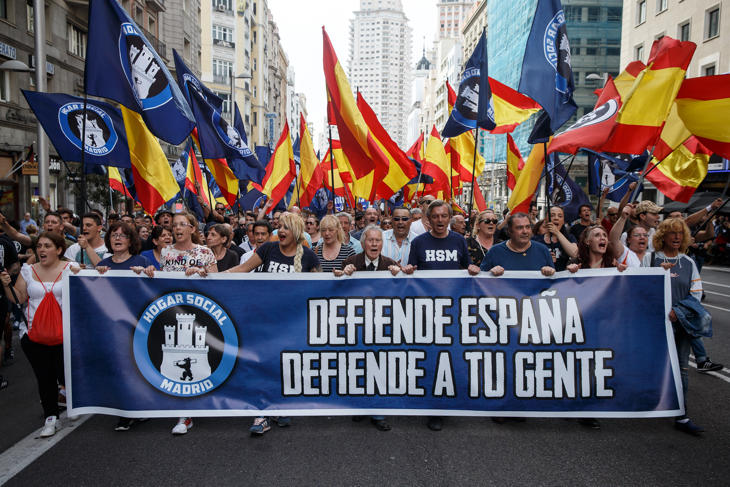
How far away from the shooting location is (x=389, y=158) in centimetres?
827

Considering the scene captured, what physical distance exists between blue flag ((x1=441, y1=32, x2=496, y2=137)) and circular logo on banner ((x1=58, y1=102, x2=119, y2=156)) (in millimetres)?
5215

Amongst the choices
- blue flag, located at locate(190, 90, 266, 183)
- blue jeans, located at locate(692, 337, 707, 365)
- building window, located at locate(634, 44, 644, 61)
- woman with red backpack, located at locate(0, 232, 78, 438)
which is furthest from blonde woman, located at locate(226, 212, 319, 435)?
building window, located at locate(634, 44, 644, 61)

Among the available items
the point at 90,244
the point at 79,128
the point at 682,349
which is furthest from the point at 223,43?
the point at 682,349

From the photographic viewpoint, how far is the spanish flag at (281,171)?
34.4ft

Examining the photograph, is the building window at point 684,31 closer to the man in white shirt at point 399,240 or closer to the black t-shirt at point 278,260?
the man in white shirt at point 399,240

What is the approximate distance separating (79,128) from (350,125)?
341cm

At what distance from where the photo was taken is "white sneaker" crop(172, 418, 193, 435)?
14.2ft

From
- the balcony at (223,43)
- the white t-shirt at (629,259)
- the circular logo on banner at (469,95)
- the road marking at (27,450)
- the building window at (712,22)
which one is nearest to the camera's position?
the road marking at (27,450)

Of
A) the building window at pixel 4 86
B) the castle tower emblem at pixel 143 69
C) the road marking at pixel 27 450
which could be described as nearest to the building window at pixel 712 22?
the castle tower emblem at pixel 143 69

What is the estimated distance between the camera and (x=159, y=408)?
4.44 metres

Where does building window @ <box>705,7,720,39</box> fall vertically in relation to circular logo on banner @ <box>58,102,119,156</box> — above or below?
above

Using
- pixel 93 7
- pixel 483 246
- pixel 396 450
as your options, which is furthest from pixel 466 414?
pixel 93 7

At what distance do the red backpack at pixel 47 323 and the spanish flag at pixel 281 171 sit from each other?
6.10 metres

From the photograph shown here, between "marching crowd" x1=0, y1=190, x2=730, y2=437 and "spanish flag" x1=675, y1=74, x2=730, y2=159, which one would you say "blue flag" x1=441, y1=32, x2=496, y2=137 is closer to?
"marching crowd" x1=0, y1=190, x2=730, y2=437
